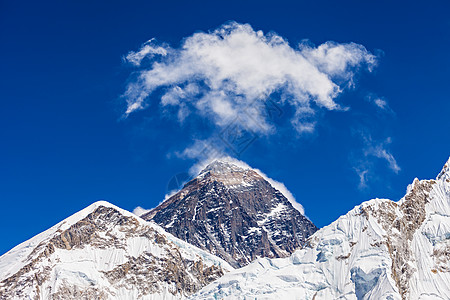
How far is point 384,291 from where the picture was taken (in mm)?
197875
